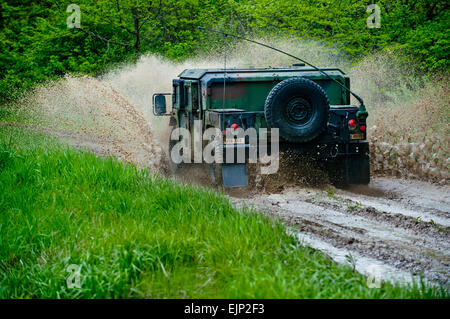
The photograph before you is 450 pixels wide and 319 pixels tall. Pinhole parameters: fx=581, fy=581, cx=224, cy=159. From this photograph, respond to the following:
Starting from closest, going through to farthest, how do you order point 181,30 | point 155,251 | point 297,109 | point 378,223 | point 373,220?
point 155,251 < point 378,223 < point 373,220 < point 297,109 < point 181,30

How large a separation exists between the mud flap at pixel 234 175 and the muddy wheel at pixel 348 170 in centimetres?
146

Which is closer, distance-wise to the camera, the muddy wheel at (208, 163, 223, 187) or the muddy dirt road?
the muddy dirt road

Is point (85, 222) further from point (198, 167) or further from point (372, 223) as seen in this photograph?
point (198, 167)

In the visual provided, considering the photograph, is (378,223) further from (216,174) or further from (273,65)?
(273,65)

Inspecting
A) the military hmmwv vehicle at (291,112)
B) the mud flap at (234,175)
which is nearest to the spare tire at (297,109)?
the military hmmwv vehicle at (291,112)

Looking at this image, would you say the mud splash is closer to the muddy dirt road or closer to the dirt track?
the dirt track

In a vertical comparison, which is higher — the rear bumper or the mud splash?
the mud splash

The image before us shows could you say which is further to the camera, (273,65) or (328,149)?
(273,65)

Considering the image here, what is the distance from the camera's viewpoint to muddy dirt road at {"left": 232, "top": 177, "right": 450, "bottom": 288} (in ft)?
16.9

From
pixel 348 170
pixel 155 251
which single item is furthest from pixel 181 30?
pixel 155 251

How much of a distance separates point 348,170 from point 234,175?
5.97ft

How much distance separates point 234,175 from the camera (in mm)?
8367

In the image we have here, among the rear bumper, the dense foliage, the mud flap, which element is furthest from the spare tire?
the dense foliage

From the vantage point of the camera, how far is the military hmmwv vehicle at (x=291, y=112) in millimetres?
8391
